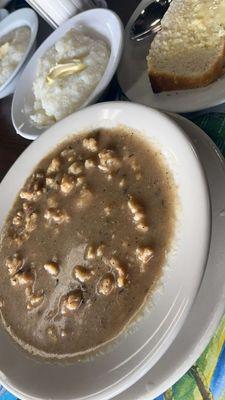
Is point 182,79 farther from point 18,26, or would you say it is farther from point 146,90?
point 18,26

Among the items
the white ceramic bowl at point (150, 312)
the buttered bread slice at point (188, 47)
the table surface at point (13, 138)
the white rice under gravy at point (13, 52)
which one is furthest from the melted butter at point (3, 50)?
the white ceramic bowl at point (150, 312)

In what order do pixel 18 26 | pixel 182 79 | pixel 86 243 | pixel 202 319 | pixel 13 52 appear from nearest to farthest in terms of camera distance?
pixel 202 319 < pixel 86 243 < pixel 182 79 < pixel 13 52 < pixel 18 26

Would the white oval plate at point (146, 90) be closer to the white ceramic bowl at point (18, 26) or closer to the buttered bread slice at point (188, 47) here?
the buttered bread slice at point (188, 47)

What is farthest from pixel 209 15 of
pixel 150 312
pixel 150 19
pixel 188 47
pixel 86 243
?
pixel 150 312

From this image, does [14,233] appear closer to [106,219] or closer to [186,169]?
[106,219]

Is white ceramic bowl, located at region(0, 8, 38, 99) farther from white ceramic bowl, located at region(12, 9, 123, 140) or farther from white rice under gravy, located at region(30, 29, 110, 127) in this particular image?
white rice under gravy, located at region(30, 29, 110, 127)

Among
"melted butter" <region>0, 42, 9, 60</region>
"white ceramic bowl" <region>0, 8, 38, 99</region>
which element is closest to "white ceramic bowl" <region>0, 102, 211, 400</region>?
"white ceramic bowl" <region>0, 8, 38, 99</region>

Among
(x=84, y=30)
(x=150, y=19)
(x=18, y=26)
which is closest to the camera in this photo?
(x=150, y=19)
